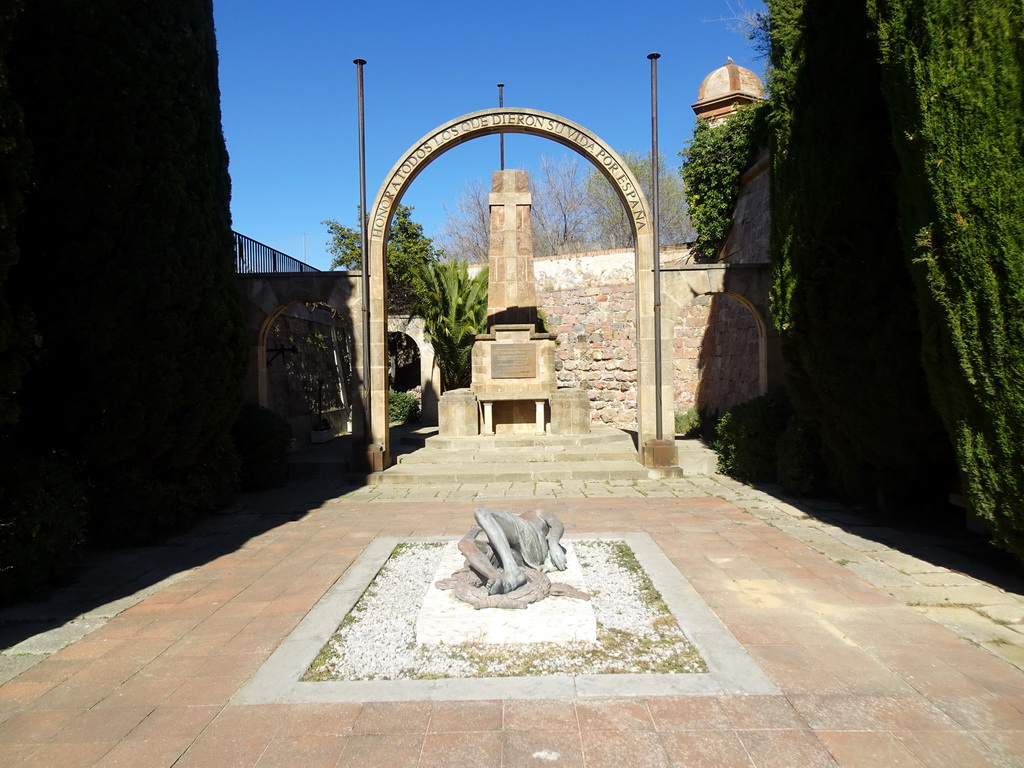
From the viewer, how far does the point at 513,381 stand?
38.8ft

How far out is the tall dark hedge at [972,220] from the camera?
4.32m

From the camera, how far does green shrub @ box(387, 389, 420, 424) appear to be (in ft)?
63.3

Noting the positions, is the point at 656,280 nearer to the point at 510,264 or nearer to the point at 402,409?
the point at 510,264

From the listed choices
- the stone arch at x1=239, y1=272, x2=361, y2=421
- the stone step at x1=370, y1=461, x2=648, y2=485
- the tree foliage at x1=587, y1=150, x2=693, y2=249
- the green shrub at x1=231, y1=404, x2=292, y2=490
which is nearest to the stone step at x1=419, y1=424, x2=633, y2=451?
the stone step at x1=370, y1=461, x2=648, y2=485

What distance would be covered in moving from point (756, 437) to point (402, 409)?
12.2 meters

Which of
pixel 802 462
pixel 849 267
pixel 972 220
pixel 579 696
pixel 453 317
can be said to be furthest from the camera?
pixel 453 317

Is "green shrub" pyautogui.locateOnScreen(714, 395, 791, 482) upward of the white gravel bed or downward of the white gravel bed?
upward

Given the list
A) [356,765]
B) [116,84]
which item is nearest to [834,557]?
[356,765]

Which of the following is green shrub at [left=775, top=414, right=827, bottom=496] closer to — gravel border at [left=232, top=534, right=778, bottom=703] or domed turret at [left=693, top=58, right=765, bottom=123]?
gravel border at [left=232, top=534, right=778, bottom=703]

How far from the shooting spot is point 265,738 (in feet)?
9.34

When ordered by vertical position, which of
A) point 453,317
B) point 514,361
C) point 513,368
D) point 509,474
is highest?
point 453,317

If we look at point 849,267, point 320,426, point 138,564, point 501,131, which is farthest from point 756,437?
point 320,426

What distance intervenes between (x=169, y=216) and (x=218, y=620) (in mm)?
3894

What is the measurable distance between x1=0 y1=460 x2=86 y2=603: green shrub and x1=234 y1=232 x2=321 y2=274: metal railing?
6.13 metres
